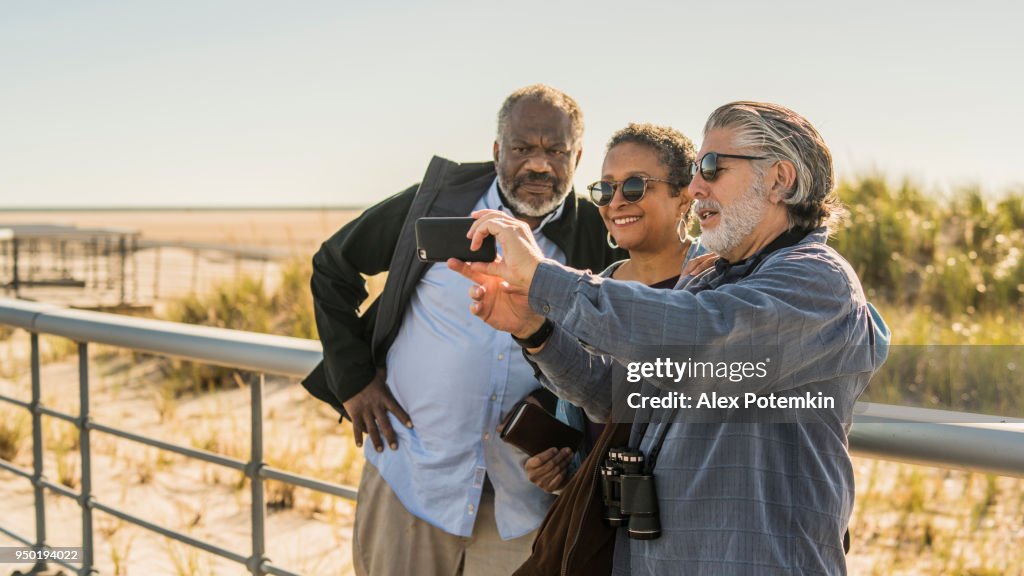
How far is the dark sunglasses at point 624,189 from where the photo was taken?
2328 millimetres

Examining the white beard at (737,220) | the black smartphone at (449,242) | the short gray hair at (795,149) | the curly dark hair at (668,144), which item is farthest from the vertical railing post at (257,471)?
the short gray hair at (795,149)

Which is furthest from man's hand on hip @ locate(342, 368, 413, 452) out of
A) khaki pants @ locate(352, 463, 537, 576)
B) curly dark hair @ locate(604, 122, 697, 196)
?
curly dark hair @ locate(604, 122, 697, 196)

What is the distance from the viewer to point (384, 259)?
3.01 meters

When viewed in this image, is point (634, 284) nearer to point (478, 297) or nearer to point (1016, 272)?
point (478, 297)

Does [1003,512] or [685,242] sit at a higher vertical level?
[685,242]

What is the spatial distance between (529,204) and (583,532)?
1.26 meters

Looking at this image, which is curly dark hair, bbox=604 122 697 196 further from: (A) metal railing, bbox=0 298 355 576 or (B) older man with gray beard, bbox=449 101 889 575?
(A) metal railing, bbox=0 298 355 576

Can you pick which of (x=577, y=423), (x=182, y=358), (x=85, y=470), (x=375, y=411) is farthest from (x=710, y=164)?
(x=85, y=470)

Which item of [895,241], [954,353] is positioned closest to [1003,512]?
[954,353]

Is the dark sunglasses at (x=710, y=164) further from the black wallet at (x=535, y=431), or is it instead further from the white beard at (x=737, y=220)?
the black wallet at (x=535, y=431)

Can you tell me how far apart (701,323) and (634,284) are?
13 cm

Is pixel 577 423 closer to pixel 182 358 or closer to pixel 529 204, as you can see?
pixel 529 204

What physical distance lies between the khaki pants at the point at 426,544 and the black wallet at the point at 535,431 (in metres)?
0.46

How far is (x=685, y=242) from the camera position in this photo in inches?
94.7
